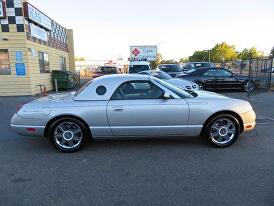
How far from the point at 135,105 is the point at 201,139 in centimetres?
172

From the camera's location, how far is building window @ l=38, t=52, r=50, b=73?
47.7 ft

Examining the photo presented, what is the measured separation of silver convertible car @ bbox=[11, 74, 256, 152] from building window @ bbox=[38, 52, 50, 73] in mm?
10594

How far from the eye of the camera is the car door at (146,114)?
4609 millimetres

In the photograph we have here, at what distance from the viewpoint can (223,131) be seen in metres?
4.82

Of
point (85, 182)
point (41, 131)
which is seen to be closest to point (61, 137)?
point (41, 131)

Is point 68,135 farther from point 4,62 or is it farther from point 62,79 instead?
point 62,79

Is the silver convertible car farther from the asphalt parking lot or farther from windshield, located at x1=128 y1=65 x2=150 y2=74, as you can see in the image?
windshield, located at x1=128 y1=65 x2=150 y2=74

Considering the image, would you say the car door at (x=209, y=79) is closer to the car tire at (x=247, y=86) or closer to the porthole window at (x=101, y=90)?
the car tire at (x=247, y=86)

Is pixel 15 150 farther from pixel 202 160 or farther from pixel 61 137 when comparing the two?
pixel 202 160

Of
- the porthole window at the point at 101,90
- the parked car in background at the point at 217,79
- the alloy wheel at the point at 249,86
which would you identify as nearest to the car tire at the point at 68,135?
the porthole window at the point at 101,90

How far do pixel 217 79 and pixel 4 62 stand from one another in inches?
426

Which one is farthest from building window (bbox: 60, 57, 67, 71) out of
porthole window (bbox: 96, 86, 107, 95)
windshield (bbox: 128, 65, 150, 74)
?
porthole window (bbox: 96, 86, 107, 95)

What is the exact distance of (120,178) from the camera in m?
3.68

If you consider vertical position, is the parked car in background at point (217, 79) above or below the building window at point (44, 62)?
below
